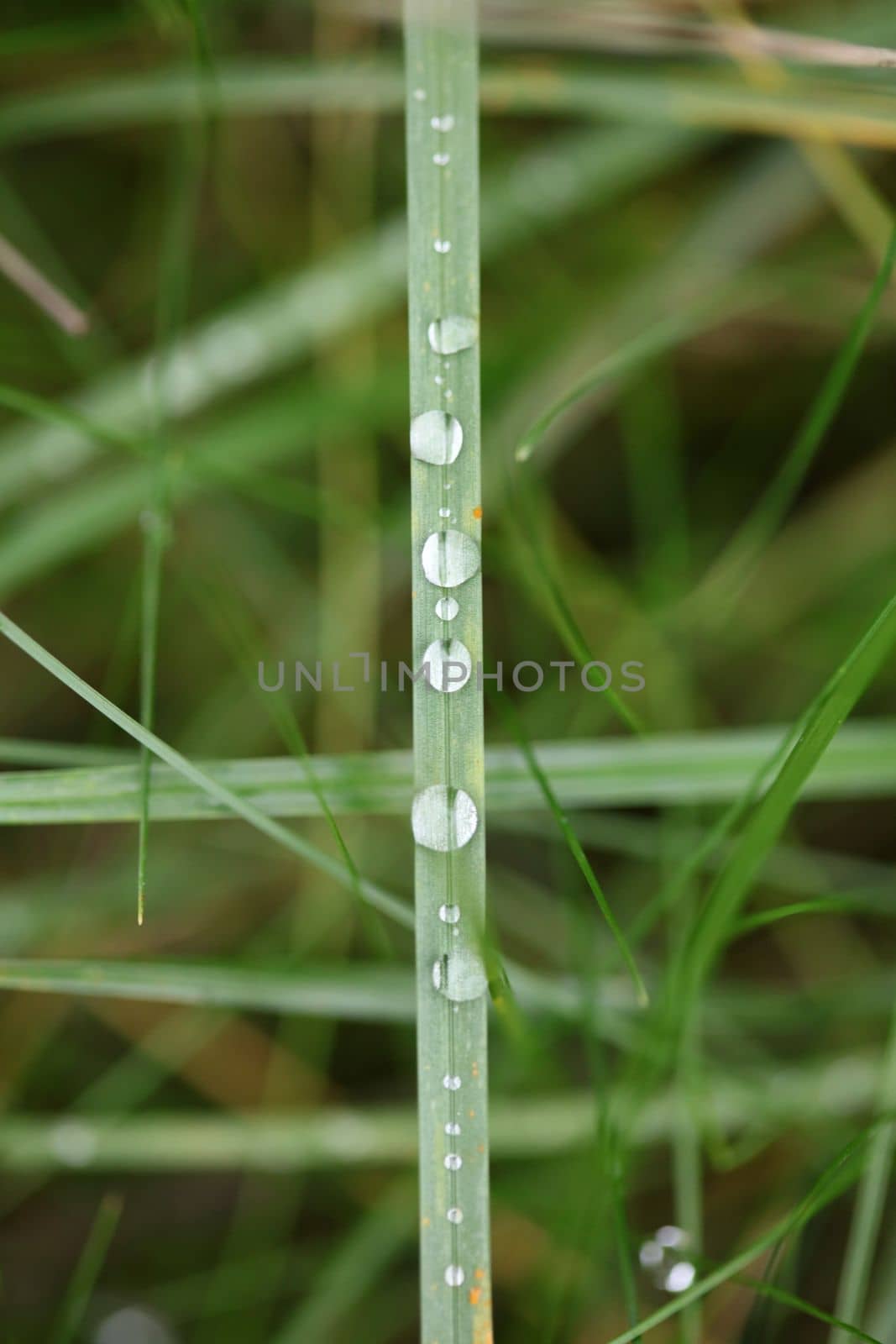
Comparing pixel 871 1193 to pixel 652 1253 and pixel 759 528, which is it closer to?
pixel 652 1253

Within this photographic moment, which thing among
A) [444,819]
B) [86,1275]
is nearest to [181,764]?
[444,819]

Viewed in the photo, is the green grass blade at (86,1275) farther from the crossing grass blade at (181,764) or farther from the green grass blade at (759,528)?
the green grass blade at (759,528)

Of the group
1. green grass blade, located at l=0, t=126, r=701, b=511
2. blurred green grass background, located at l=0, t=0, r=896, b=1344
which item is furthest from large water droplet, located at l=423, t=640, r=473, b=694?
green grass blade, located at l=0, t=126, r=701, b=511

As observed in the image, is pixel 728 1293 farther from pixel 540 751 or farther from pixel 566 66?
pixel 566 66

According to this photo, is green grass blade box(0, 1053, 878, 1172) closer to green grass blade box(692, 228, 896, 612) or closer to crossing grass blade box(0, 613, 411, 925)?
crossing grass blade box(0, 613, 411, 925)

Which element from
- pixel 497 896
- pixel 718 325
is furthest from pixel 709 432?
pixel 497 896

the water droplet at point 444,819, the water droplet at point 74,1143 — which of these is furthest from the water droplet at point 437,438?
the water droplet at point 74,1143

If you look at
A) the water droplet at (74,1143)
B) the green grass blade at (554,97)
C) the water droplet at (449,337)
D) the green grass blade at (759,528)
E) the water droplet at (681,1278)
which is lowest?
the water droplet at (681,1278)
